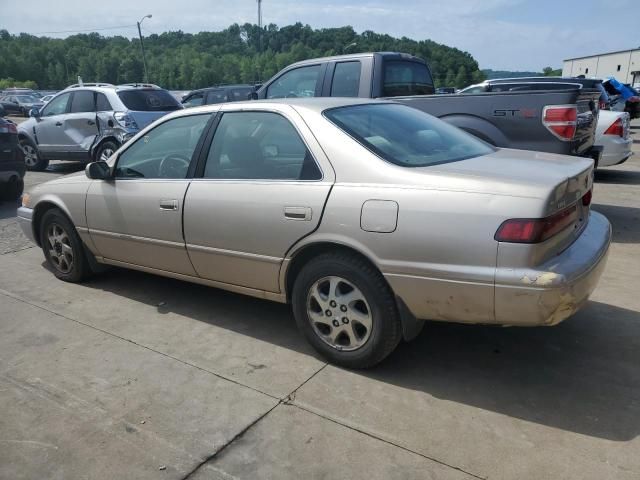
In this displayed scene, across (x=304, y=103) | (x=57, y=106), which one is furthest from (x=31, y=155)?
(x=304, y=103)

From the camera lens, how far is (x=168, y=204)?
382 cm

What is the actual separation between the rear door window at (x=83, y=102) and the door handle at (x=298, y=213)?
857 cm

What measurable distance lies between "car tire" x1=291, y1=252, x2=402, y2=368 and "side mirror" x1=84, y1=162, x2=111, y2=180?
2002 millimetres

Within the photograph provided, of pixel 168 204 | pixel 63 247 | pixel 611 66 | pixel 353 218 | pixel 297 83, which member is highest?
pixel 611 66

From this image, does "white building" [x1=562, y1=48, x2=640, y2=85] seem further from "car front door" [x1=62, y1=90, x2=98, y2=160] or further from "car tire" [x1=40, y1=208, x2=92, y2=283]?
"car tire" [x1=40, y1=208, x2=92, y2=283]

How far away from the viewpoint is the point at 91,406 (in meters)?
2.90

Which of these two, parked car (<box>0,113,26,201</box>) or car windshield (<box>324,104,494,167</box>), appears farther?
parked car (<box>0,113,26,201</box>)

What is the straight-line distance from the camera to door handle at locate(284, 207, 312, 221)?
310 centimetres

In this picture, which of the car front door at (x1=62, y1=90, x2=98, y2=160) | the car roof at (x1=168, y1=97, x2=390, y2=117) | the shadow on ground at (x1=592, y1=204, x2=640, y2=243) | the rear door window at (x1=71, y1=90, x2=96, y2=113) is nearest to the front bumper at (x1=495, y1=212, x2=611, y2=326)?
the car roof at (x1=168, y1=97, x2=390, y2=117)

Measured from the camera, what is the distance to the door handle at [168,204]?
378cm

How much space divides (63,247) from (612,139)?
8216mm

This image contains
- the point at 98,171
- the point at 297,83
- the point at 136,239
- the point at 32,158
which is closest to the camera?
the point at 136,239

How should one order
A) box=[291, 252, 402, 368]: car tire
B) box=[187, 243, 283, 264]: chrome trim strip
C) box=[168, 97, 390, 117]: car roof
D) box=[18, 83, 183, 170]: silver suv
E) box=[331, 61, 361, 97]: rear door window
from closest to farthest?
box=[291, 252, 402, 368]: car tire < box=[187, 243, 283, 264]: chrome trim strip < box=[168, 97, 390, 117]: car roof < box=[331, 61, 361, 97]: rear door window < box=[18, 83, 183, 170]: silver suv

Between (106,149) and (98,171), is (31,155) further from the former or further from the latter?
(98,171)
